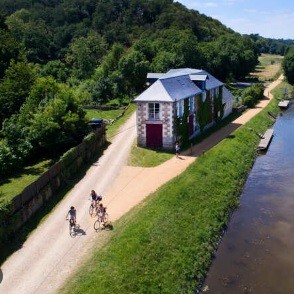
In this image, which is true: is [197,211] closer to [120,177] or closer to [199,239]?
[199,239]

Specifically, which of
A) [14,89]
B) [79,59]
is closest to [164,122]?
[14,89]

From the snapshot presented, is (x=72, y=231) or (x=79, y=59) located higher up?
(x=79, y=59)

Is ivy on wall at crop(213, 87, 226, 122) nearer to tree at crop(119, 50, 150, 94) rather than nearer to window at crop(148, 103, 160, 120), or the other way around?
tree at crop(119, 50, 150, 94)

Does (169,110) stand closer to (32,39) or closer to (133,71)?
(133,71)

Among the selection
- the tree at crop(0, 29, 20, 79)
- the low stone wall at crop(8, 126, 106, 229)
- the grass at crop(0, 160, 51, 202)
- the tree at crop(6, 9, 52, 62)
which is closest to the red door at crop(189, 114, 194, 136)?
the low stone wall at crop(8, 126, 106, 229)

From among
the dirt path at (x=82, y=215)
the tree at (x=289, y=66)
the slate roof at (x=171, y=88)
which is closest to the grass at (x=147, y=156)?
the dirt path at (x=82, y=215)

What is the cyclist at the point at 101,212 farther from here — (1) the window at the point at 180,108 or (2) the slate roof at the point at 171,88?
(1) the window at the point at 180,108

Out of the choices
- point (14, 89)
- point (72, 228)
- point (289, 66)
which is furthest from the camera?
point (289, 66)
